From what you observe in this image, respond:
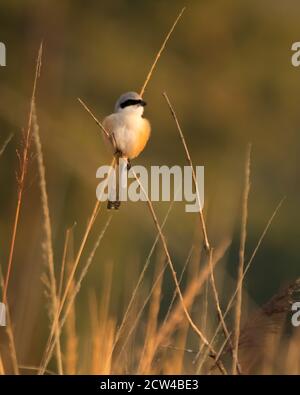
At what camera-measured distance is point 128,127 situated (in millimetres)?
3180

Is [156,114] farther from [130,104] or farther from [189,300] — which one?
[189,300]

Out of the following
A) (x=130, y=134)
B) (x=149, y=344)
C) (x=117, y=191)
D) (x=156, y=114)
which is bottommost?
(x=149, y=344)

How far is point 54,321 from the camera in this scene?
1939 millimetres

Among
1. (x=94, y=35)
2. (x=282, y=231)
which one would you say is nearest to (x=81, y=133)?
(x=94, y=35)

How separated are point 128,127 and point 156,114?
5421 millimetres

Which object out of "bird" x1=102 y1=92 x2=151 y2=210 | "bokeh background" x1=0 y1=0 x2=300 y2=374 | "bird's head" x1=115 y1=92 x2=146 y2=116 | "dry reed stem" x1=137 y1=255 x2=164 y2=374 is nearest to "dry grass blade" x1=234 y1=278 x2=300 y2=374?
"dry reed stem" x1=137 y1=255 x2=164 y2=374

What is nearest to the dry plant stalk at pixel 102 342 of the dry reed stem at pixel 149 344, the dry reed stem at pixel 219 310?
the dry reed stem at pixel 149 344

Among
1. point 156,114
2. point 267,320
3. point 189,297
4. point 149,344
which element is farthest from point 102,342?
point 156,114

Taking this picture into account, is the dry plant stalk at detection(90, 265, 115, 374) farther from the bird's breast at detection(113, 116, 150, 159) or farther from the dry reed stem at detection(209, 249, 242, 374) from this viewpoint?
the bird's breast at detection(113, 116, 150, 159)

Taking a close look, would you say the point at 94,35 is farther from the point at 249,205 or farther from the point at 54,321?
the point at 54,321

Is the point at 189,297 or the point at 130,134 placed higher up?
the point at 130,134

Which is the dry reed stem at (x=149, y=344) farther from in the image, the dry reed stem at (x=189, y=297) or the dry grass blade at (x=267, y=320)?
the dry grass blade at (x=267, y=320)

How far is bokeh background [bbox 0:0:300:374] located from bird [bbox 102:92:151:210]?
305 cm

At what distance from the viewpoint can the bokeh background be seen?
7.37 metres
